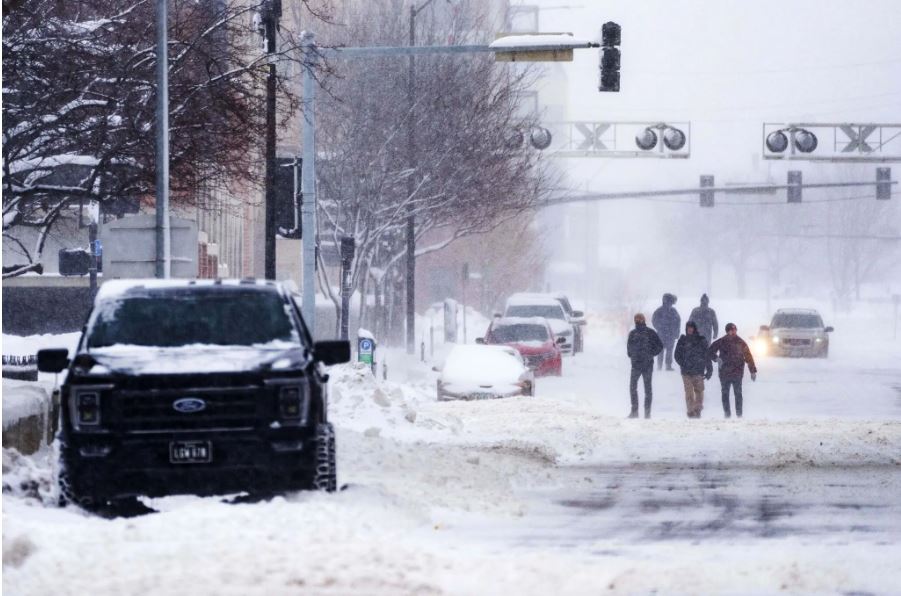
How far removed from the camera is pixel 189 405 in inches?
487

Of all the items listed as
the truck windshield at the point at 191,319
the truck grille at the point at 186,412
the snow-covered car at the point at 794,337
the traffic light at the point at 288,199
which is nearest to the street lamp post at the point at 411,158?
the snow-covered car at the point at 794,337

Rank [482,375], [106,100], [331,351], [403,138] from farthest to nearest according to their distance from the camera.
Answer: [403,138] → [482,375] → [106,100] → [331,351]

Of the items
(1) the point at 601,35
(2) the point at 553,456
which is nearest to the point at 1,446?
(2) the point at 553,456

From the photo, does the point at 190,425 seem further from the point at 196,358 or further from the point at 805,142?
the point at 805,142

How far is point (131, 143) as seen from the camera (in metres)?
27.4

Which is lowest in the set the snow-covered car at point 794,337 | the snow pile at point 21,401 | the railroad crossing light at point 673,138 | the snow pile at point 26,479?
the snow-covered car at point 794,337

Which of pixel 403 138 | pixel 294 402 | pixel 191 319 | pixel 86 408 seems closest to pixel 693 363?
pixel 191 319

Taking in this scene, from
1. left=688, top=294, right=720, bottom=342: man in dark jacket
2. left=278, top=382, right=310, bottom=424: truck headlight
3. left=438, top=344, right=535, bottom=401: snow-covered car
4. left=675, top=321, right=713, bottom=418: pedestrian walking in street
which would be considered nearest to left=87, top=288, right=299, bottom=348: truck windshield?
left=278, top=382, right=310, bottom=424: truck headlight

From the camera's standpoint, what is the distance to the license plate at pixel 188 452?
12.3 metres

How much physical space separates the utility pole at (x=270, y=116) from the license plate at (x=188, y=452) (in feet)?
43.6

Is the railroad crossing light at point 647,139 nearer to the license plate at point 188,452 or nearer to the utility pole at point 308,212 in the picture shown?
the utility pole at point 308,212

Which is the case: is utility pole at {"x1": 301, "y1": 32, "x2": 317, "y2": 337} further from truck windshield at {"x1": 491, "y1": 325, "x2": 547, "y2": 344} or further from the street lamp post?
the street lamp post

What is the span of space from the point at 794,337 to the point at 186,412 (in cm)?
4421

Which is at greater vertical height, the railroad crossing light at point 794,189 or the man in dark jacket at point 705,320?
the railroad crossing light at point 794,189
